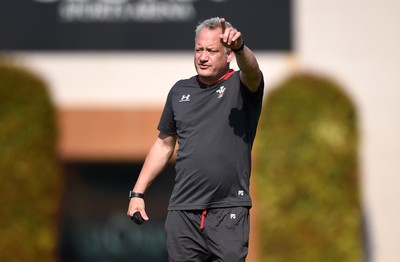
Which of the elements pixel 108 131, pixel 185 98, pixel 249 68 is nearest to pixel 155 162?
pixel 185 98

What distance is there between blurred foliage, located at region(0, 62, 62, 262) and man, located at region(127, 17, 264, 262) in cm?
518

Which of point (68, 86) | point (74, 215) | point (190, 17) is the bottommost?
point (74, 215)

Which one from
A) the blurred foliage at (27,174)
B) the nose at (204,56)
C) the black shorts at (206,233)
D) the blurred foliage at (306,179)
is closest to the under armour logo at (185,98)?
the nose at (204,56)

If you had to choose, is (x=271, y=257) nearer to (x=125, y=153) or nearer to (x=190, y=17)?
(x=125, y=153)

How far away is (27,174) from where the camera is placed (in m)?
10.6

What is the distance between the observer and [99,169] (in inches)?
508

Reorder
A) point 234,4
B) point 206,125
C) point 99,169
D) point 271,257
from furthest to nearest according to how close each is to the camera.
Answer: point 99,169
point 234,4
point 271,257
point 206,125

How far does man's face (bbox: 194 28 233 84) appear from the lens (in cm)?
554

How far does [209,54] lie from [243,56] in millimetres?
352

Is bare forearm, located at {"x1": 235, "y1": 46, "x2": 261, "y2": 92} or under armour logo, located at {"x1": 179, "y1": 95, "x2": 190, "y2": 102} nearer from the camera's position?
bare forearm, located at {"x1": 235, "y1": 46, "x2": 261, "y2": 92}

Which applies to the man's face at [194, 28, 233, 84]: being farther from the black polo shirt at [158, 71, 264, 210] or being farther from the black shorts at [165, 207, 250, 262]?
the black shorts at [165, 207, 250, 262]

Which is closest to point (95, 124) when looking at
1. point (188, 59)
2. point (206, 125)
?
point (188, 59)

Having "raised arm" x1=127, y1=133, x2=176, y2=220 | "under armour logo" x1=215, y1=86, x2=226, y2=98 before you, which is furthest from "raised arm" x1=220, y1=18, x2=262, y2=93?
"raised arm" x1=127, y1=133, x2=176, y2=220

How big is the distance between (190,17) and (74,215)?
3.39m
